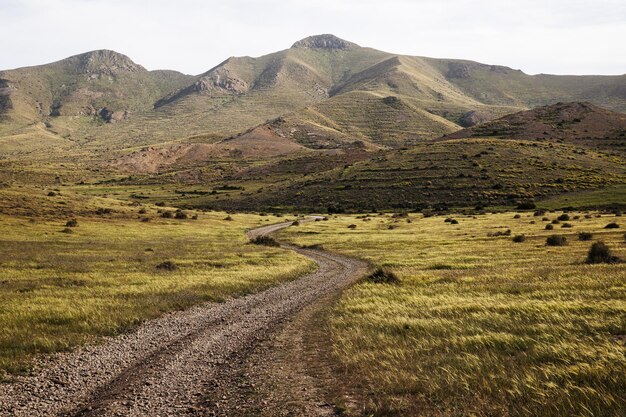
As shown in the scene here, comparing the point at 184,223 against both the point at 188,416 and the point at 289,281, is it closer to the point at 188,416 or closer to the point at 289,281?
the point at 289,281

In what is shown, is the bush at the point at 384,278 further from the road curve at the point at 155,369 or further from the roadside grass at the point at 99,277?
the road curve at the point at 155,369

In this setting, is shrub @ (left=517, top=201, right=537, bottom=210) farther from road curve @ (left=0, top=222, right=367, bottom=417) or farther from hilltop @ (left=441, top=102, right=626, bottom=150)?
road curve @ (left=0, top=222, right=367, bottom=417)

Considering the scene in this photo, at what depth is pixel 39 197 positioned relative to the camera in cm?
8069

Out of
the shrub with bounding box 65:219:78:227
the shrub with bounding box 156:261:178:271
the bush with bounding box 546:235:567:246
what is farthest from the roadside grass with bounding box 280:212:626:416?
the shrub with bounding box 65:219:78:227

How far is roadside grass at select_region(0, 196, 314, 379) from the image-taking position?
15.6m

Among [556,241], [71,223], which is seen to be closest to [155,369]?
[556,241]

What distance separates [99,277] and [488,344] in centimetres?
2537

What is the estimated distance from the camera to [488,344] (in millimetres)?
10938

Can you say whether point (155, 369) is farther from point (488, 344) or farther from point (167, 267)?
point (167, 267)

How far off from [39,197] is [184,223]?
92.4 feet

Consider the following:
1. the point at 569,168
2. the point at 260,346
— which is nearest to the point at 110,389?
the point at 260,346

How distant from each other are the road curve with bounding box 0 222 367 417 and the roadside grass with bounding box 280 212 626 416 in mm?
3259

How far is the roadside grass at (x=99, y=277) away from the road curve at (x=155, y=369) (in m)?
1.22

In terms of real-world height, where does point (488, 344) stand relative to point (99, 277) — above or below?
above
